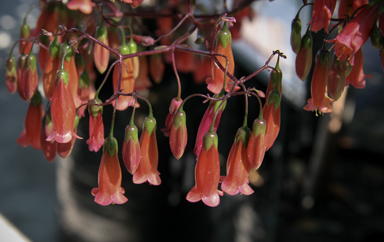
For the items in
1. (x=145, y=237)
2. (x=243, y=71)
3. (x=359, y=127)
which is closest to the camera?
(x=145, y=237)

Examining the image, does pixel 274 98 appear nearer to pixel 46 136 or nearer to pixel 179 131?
pixel 179 131

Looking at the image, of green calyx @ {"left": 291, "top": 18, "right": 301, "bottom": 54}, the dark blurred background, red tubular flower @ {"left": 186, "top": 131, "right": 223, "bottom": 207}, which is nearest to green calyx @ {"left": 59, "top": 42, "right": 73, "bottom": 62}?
red tubular flower @ {"left": 186, "top": 131, "right": 223, "bottom": 207}

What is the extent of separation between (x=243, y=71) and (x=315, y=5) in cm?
152

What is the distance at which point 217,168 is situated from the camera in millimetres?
541

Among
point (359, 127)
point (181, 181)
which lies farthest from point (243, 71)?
point (359, 127)

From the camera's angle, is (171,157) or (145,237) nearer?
(171,157)

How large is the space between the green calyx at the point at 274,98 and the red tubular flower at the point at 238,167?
6cm

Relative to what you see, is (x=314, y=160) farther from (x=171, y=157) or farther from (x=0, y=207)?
(x=0, y=207)

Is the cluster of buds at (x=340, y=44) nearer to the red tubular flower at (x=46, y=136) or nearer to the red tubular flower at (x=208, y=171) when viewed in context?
the red tubular flower at (x=208, y=171)

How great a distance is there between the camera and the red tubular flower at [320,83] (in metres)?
0.57

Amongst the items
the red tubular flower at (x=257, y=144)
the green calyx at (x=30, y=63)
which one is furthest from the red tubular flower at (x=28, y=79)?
the red tubular flower at (x=257, y=144)

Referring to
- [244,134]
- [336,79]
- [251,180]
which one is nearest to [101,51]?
[244,134]

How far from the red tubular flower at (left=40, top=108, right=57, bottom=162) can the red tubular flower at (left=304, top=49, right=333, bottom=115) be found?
16.7 inches

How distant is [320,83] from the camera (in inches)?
23.2
